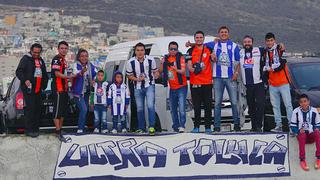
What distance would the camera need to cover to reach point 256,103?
31.0ft

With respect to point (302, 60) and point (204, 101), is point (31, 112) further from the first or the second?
point (302, 60)

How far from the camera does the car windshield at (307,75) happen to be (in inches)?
395

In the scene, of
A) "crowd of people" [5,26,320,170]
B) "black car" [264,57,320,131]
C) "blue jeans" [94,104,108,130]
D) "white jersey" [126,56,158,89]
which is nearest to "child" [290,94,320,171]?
"crowd of people" [5,26,320,170]

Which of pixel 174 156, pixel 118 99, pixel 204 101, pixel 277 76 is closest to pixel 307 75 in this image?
pixel 277 76

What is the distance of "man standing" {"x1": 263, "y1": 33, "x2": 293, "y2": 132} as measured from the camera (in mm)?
9250

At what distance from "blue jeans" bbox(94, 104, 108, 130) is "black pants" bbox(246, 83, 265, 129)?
2506 mm

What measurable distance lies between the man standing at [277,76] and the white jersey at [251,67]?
14 centimetres

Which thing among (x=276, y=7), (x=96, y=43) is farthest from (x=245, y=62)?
(x=276, y=7)

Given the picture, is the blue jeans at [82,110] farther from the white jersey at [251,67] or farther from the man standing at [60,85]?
the white jersey at [251,67]

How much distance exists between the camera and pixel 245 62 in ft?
31.1

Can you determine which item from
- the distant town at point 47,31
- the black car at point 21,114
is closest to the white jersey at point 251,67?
the black car at point 21,114

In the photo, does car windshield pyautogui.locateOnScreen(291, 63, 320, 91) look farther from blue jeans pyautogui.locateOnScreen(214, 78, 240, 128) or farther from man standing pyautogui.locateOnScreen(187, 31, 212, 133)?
man standing pyautogui.locateOnScreen(187, 31, 212, 133)

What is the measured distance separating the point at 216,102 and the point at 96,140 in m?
2.28

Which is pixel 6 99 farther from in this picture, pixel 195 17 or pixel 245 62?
pixel 195 17
